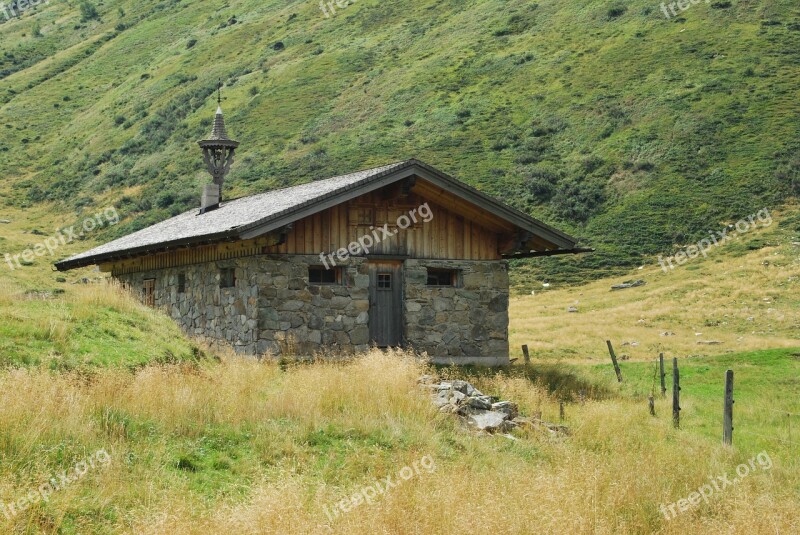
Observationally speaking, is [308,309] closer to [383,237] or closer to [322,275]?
[322,275]

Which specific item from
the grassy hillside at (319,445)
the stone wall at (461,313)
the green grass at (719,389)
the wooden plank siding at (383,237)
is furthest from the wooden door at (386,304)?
the green grass at (719,389)

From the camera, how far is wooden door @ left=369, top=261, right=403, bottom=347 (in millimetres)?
21062

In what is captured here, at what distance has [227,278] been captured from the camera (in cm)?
2136

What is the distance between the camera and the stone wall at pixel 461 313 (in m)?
21.5

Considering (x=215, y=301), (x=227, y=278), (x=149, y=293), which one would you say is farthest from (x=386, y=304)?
(x=149, y=293)

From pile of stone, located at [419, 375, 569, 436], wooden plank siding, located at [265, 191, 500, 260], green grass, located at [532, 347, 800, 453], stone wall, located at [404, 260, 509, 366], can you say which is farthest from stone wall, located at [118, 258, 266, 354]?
green grass, located at [532, 347, 800, 453]

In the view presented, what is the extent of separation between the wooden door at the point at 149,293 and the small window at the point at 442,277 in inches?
348

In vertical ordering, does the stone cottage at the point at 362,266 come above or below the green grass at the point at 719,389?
above

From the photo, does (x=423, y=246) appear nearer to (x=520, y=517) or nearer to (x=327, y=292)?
(x=327, y=292)

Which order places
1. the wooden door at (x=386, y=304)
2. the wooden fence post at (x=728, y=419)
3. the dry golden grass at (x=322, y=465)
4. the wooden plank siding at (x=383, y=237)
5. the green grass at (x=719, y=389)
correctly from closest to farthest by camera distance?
the dry golden grass at (x=322, y=465) → the wooden fence post at (x=728, y=419) → the green grass at (x=719, y=389) → the wooden plank siding at (x=383, y=237) → the wooden door at (x=386, y=304)

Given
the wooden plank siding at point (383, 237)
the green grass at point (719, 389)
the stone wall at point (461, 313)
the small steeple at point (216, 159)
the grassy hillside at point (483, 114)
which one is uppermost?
the grassy hillside at point (483, 114)

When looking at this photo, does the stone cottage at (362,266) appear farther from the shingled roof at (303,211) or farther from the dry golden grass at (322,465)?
the dry golden grass at (322,465)

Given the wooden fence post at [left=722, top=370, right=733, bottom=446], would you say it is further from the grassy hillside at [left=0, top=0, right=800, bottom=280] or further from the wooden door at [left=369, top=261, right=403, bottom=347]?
the grassy hillside at [left=0, top=0, right=800, bottom=280]

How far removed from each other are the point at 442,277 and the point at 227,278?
541 centimetres
